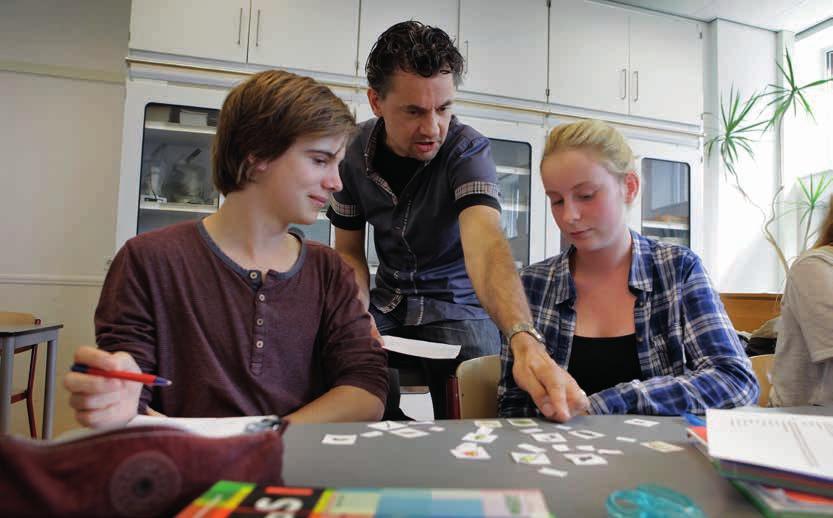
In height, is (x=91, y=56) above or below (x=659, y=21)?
below

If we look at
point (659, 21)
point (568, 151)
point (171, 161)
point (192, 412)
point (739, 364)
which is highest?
point (659, 21)

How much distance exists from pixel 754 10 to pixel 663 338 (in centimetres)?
361

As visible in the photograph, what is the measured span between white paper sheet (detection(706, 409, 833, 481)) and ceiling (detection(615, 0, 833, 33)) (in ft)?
11.2

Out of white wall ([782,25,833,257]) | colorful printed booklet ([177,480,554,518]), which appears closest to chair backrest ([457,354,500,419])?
colorful printed booklet ([177,480,554,518])

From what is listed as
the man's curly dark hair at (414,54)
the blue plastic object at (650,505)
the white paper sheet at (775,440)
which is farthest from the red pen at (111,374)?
the man's curly dark hair at (414,54)

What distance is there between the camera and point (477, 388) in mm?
1293

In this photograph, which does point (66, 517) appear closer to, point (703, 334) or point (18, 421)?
point (703, 334)

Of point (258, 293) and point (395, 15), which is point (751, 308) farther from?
point (258, 293)

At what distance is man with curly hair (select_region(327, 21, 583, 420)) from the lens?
1452 mm

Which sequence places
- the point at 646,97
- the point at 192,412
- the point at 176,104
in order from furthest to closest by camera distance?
the point at 646,97 → the point at 176,104 → the point at 192,412

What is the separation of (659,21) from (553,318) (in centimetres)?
305

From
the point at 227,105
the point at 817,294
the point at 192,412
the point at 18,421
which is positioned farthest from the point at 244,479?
the point at 18,421

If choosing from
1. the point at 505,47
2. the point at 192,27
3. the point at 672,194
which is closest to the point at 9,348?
the point at 192,27

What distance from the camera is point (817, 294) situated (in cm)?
131
